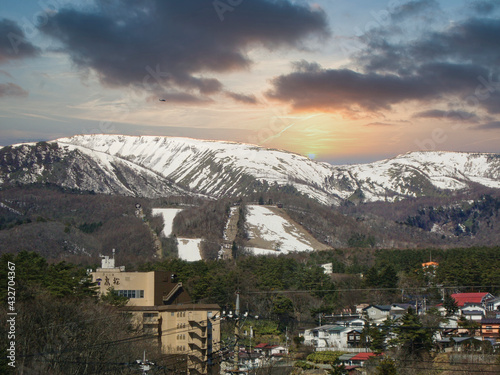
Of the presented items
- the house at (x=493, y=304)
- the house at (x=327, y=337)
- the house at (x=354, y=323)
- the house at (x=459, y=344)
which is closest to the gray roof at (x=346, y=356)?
the house at (x=327, y=337)

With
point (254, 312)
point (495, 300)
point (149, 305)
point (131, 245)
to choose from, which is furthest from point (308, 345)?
point (131, 245)

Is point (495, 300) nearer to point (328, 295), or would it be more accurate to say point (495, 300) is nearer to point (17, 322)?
point (328, 295)

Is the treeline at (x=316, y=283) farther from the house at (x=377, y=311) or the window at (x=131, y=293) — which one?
the window at (x=131, y=293)

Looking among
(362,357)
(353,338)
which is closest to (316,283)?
(353,338)

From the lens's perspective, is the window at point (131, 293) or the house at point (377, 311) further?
the house at point (377, 311)

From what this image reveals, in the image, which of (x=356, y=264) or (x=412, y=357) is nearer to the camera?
(x=412, y=357)

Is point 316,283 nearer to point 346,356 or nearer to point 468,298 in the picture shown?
point 468,298
